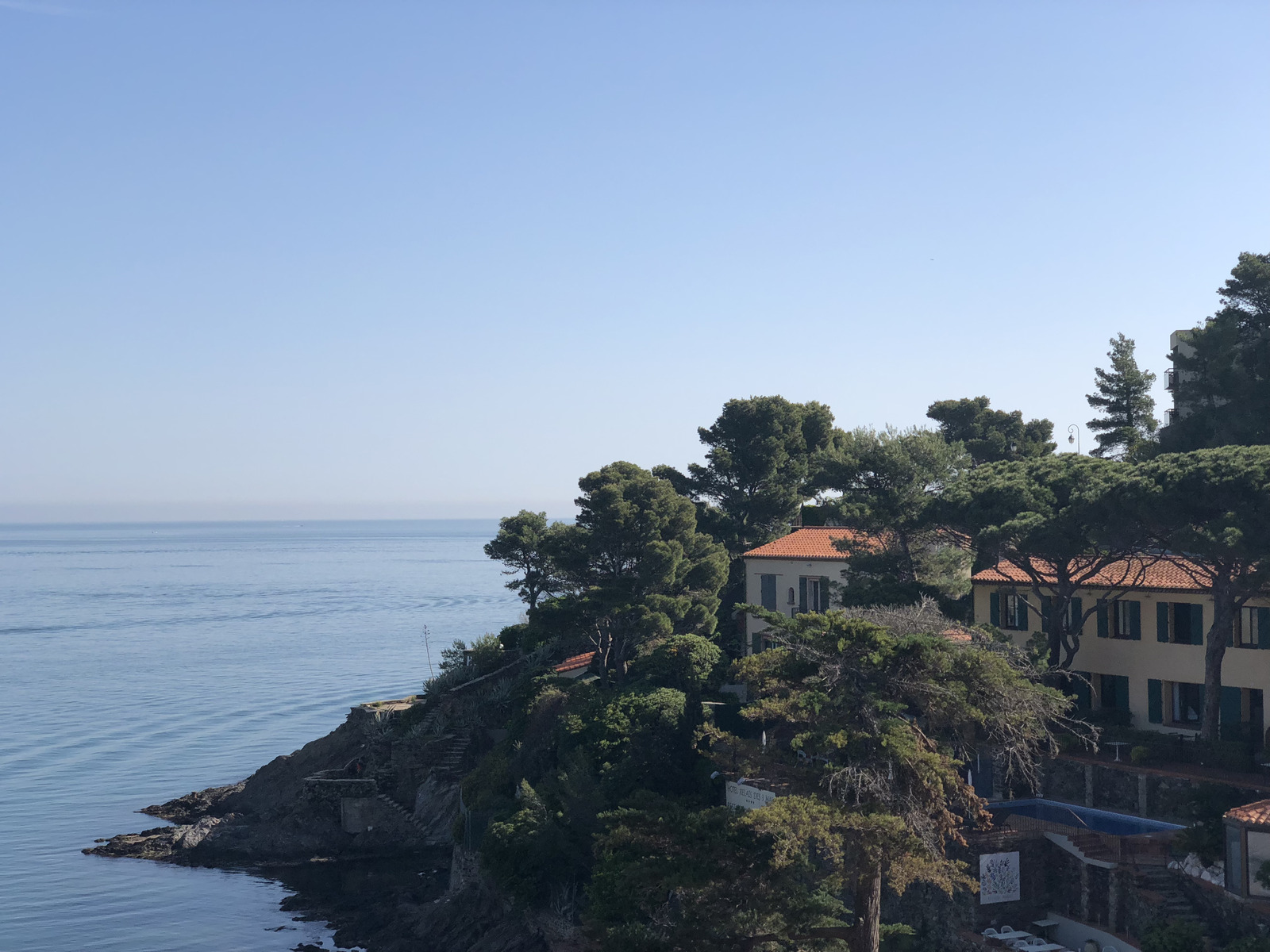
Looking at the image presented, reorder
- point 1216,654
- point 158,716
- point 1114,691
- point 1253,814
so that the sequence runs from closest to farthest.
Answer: point 1253,814 < point 1216,654 < point 1114,691 < point 158,716

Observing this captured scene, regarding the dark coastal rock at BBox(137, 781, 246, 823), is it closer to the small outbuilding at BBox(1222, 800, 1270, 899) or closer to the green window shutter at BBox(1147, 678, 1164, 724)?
the green window shutter at BBox(1147, 678, 1164, 724)

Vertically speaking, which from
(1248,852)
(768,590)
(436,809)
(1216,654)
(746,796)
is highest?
(768,590)

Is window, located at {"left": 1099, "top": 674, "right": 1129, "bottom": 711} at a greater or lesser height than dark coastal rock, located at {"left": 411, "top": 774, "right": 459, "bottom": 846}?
greater

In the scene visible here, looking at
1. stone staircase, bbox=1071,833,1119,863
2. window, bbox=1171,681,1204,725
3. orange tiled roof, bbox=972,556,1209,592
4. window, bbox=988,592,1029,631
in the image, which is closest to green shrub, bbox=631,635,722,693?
window, bbox=988,592,1029,631

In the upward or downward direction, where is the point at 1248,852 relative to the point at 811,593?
downward

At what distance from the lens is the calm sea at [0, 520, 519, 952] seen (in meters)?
41.8

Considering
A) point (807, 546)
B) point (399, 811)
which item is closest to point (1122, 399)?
point (807, 546)

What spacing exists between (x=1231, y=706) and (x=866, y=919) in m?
16.2

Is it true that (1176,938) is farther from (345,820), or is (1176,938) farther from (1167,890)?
(345,820)

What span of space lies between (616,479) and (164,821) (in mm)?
28195

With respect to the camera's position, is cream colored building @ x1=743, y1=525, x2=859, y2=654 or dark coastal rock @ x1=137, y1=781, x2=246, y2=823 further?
dark coastal rock @ x1=137, y1=781, x2=246, y2=823

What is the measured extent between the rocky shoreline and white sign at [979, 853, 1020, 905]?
2123 cm

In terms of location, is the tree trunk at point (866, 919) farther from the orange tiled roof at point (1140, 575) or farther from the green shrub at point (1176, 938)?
the orange tiled roof at point (1140, 575)

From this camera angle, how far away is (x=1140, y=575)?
3528cm
